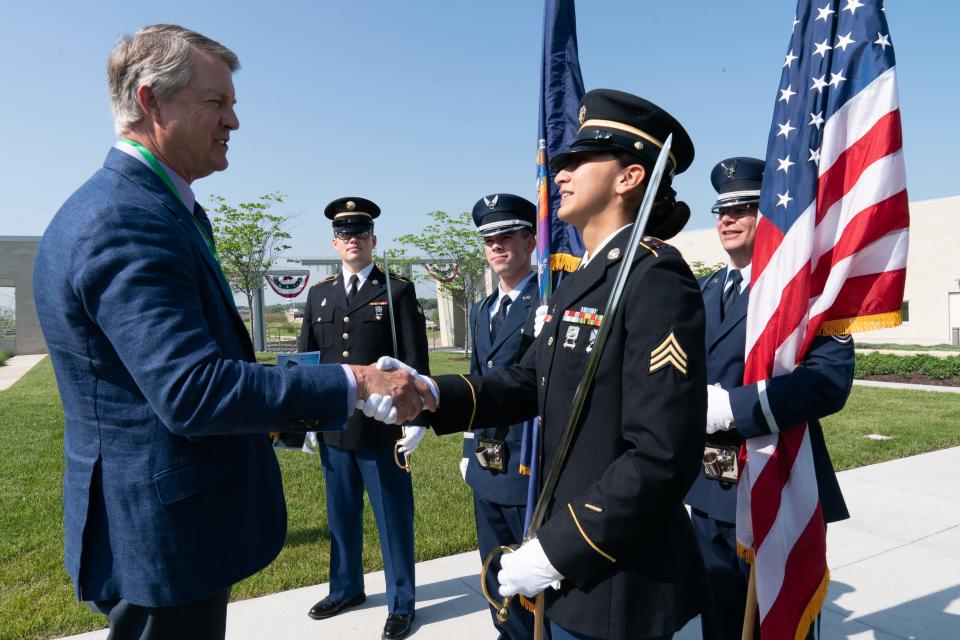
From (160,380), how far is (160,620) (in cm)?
70

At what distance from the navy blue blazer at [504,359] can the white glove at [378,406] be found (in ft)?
3.39

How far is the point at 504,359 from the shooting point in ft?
10.8

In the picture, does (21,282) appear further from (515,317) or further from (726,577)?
(726,577)

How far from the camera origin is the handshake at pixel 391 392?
72.2 inches

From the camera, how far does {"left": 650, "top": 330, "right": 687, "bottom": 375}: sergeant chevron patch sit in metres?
1.54

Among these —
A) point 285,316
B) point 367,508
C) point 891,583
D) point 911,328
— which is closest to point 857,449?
point 891,583

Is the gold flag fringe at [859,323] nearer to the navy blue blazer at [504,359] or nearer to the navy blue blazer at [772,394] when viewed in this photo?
the navy blue blazer at [772,394]

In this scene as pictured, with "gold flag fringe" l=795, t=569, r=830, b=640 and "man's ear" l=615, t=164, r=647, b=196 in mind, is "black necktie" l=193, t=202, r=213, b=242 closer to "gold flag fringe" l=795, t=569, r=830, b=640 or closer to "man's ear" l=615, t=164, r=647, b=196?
"man's ear" l=615, t=164, r=647, b=196

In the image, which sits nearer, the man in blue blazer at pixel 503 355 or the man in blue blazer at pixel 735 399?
the man in blue blazer at pixel 735 399

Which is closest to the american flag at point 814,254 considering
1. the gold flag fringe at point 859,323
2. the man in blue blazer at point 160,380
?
the gold flag fringe at point 859,323

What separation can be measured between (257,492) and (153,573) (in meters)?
0.32

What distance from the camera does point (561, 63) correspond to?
302cm

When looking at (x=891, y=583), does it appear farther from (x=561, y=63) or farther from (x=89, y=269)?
(x=89, y=269)

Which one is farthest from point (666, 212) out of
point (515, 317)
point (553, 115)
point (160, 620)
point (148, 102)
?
point (160, 620)
